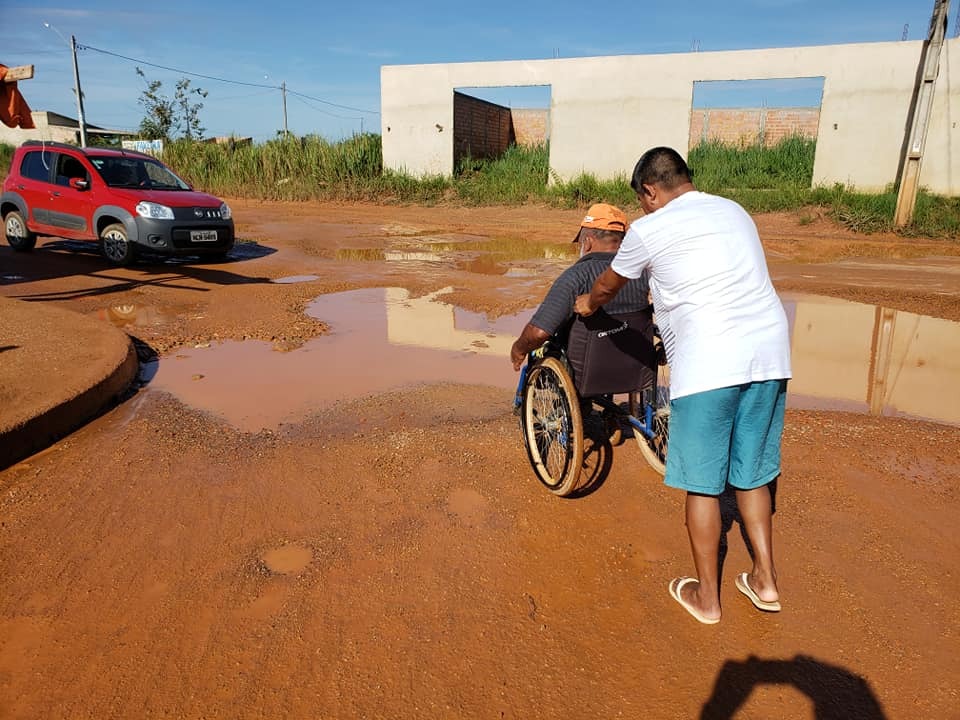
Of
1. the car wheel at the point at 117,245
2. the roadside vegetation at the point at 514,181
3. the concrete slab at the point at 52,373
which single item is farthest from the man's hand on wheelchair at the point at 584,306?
the roadside vegetation at the point at 514,181

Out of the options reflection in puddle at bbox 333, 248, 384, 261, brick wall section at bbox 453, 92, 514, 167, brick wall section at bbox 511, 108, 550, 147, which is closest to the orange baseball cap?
reflection in puddle at bbox 333, 248, 384, 261

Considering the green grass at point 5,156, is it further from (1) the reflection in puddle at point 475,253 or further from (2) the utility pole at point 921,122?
(2) the utility pole at point 921,122

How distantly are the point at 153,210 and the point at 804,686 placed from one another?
33.3 ft

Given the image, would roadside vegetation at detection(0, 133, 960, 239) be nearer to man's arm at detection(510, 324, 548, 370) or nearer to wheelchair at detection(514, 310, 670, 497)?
wheelchair at detection(514, 310, 670, 497)

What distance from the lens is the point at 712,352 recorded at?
252cm

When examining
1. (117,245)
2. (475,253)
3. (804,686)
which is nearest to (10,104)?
(117,245)

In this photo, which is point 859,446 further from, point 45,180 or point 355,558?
point 45,180

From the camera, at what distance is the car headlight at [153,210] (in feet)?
32.6

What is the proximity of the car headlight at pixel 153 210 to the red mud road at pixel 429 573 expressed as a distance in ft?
17.9

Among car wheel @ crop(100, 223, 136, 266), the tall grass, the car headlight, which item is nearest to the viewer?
the car headlight

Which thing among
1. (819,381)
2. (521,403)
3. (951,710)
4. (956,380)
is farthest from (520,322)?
(951,710)

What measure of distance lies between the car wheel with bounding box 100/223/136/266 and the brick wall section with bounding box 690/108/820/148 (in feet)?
65.4

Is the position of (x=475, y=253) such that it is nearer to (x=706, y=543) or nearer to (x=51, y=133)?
(x=706, y=543)

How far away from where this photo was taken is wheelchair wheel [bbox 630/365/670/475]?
3.64 m
